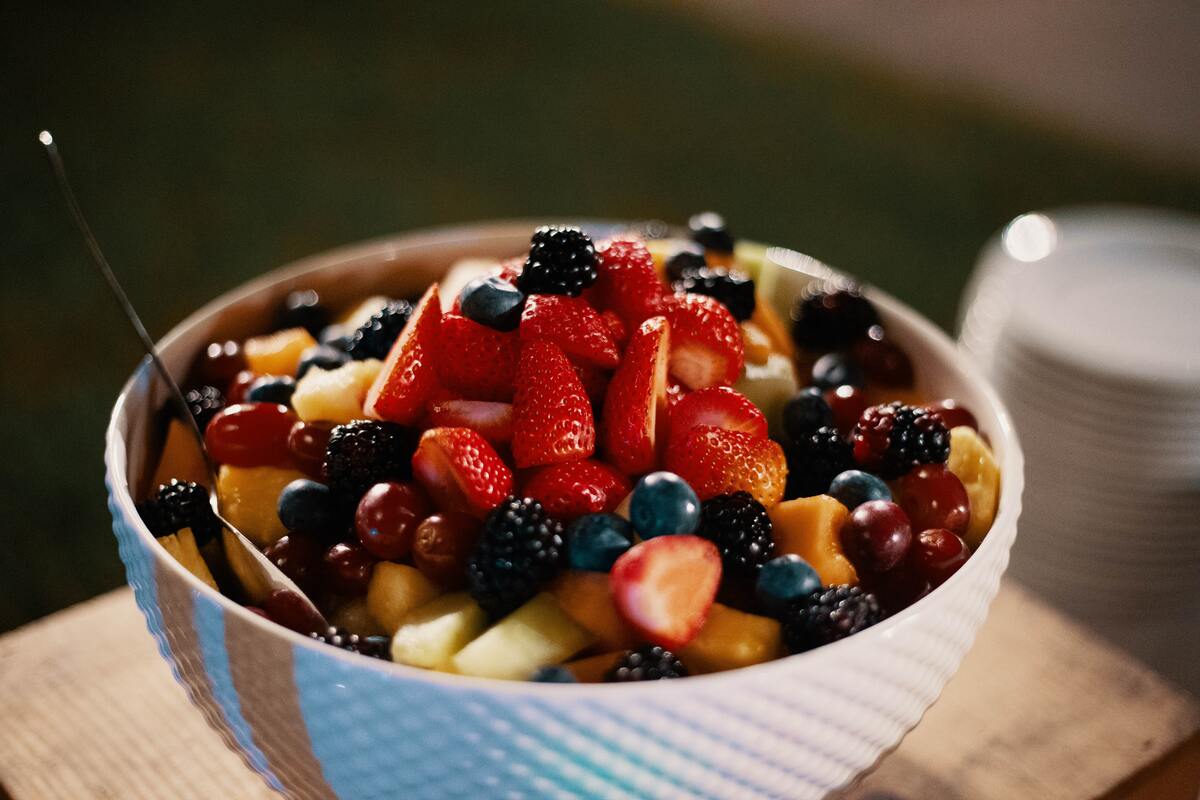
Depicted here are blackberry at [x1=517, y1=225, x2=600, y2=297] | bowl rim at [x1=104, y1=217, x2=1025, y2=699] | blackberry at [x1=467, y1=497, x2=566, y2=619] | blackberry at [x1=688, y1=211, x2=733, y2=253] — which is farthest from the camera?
blackberry at [x1=688, y1=211, x2=733, y2=253]

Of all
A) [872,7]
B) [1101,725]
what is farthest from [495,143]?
[1101,725]

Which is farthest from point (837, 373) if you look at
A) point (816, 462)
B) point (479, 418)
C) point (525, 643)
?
point (525, 643)

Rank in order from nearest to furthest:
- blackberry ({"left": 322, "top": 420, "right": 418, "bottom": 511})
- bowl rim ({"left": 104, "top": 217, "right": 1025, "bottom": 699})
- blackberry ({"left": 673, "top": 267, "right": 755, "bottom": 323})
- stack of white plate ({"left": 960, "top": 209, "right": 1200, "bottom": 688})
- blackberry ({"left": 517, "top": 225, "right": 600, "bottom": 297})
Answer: bowl rim ({"left": 104, "top": 217, "right": 1025, "bottom": 699}), blackberry ({"left": 322, "top": 420, "right": 418, "bottom": 511}), blackberry ({"left": 517, "top": 225, "right": 600, "bottom": 297}), blackberry ({"left": 673, "top": 267, "right": 755, "bottom": 323}), stack of white plate ({"left": 960, "top": 209, "right": 1200, "bottom": 688})

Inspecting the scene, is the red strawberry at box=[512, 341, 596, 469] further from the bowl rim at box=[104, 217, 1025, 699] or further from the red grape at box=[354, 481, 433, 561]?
the bowl rim at box=[104, 217, 1025, 699]

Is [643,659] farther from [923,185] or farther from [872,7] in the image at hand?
[872,7]

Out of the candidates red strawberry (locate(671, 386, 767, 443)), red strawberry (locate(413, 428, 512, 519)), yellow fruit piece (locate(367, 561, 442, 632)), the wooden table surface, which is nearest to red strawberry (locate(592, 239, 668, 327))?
red strawberry (locate(671, 386, 767, 443))

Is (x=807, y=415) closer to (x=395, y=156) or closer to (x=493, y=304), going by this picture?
(x=493, y=304)
